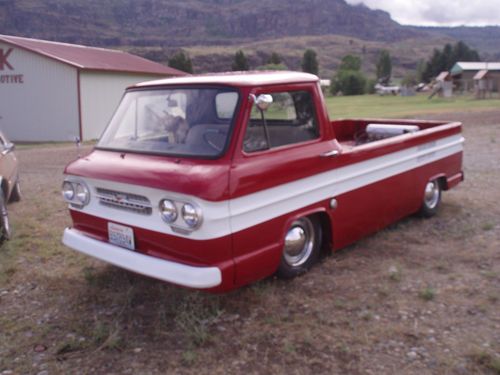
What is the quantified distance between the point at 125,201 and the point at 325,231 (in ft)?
6.43

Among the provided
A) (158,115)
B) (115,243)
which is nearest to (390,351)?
(115,243)

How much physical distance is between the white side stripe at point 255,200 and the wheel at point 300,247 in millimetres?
262

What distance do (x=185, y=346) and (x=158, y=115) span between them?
6.69 feet

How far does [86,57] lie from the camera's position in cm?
2389

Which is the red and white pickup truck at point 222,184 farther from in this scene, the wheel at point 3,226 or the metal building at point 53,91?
the metal building at point 53,91

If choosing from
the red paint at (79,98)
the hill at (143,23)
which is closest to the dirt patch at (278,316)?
the red paint at (79,98)

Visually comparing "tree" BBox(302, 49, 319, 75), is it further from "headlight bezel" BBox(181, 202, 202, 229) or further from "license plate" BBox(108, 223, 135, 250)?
"headlight bezel" BBox(181, 202, 202, 229)

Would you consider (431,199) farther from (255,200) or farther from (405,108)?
(405,108)

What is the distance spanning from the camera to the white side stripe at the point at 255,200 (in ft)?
12.6

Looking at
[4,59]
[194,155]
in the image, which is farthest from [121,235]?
[4,59]

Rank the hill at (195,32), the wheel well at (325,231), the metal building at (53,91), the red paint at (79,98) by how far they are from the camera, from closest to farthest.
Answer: the wheel well at (325,231) < the red paint at (79,98) < the metal building at (53,91) < the hill at (195,32)

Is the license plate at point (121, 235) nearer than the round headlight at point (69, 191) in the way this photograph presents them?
Yes

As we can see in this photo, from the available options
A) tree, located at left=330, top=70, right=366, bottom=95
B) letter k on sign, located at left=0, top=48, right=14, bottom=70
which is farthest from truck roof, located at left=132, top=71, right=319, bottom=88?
tree, located at left=330, top=70, right=366, bottom=95

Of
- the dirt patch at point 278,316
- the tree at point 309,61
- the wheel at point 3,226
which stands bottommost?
the dirt patch at point 278,316
